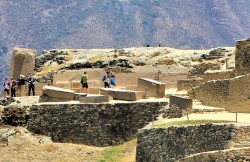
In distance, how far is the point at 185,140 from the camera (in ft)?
92.0

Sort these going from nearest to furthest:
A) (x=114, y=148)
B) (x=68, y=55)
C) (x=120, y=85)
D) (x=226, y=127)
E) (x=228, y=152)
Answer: (x=228, y=152)
(x=226, y=127)
(x=114, y=148)
(x=120, y=85)
(x=68, y=55)

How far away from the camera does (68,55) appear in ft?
181

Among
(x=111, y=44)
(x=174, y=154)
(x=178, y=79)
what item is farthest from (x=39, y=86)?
(x=111, y=44)

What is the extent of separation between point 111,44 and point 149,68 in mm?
87478

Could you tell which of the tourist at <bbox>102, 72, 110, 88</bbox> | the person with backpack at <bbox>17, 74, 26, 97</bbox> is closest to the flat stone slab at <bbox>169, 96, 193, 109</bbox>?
the tourist at <bbox>102, 72, 110, 88</bbox>

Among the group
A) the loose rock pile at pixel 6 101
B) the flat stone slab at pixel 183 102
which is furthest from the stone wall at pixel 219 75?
→ the loose rock pile at pixel 6 101

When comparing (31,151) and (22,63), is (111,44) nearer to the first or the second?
(22,63)

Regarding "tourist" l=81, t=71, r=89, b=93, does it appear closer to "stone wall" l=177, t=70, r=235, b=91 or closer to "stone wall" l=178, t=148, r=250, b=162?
"stone wall" l=177, t=70, r=235, b=91

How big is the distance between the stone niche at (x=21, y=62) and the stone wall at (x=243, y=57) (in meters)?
15.3

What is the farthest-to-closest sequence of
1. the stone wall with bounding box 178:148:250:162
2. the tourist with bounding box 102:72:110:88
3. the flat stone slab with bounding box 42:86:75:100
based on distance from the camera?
1. the tourist with bounding box 102:72:110:88
2. the flat stone slab with bounding box 42:86:75:100
3. the stone wall with bounding box 178:148:250:162

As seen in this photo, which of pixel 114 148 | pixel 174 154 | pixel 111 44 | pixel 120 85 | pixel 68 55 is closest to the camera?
pixel 174 154

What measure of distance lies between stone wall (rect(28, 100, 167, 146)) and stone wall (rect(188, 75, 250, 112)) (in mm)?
1654

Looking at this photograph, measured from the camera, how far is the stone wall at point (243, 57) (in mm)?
35125

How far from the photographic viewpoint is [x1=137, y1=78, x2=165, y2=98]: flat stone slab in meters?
38.1
